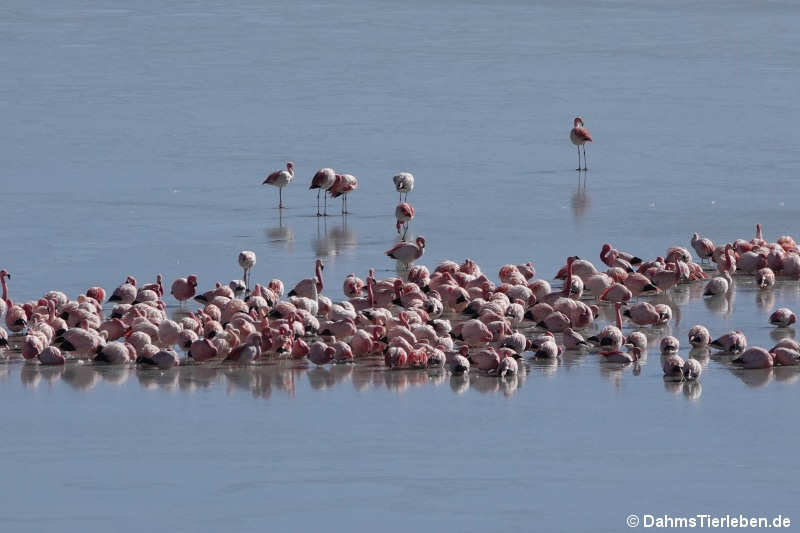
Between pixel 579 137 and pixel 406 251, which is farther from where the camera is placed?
pixel 579 137

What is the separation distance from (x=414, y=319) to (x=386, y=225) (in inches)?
194

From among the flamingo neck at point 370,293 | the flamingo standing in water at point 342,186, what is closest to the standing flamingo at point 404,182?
the flamingo standing in water at point 342,186

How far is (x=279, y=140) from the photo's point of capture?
20.4 metres

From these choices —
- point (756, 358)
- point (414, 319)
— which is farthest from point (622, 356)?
point (414, 319)

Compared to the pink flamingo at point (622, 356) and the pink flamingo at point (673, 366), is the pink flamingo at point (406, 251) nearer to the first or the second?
the pink flamingo at point (622, 356)

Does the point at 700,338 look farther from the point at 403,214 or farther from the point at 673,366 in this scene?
the point at 403,214

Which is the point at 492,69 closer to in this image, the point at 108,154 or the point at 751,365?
the point at 108,154

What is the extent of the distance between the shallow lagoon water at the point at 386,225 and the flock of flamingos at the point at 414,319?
0.64ft

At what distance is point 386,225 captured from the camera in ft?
50.9

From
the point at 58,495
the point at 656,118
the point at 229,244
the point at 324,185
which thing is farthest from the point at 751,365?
the point at 656,118

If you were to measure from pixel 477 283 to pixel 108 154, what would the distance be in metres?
8.47

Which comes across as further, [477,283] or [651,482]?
[477,283]

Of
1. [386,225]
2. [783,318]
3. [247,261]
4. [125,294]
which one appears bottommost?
[783,318]

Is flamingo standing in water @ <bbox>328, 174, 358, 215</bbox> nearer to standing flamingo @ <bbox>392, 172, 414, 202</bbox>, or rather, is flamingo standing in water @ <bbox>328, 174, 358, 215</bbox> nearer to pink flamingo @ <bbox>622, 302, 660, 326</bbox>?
standing flamingo @ <bbox>392, 172, 414, 202</bbox>
